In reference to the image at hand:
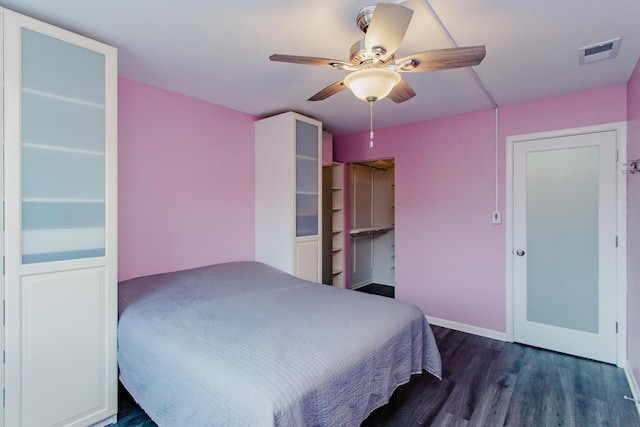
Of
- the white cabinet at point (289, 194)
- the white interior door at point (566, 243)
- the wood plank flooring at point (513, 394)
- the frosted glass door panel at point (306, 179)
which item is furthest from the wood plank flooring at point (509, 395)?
the frosted glass door panel at point (306, 179)

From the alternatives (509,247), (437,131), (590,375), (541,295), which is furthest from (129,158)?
(590,375)

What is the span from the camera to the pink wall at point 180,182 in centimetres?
257

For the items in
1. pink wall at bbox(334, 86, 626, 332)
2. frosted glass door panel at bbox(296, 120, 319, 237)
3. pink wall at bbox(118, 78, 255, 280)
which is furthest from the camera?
frosted glass door panel at bbox(296, 120, 319, 237)

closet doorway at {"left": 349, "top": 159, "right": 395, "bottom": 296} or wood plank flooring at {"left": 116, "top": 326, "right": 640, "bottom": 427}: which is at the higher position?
closet doorway at {"left": 349, "top": 159, "right": 395, "bottom": 296}

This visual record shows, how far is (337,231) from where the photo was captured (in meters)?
4.70

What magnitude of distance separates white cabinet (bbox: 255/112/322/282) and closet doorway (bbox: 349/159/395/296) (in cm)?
142

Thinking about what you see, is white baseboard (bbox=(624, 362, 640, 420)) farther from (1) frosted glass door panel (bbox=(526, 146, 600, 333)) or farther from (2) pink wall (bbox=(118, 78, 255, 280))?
(2) pink wall (bbox=(118, 78, 255, 280))

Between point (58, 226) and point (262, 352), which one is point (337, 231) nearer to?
point (262, 352)

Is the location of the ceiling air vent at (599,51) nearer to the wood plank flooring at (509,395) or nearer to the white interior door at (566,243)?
the white interior door at (566,243)

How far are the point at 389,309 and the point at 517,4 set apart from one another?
73.2 inches

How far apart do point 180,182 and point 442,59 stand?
7.85 feet

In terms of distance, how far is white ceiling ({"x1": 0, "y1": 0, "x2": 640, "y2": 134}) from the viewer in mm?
1621

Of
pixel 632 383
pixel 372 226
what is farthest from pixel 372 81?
pixel 372 226

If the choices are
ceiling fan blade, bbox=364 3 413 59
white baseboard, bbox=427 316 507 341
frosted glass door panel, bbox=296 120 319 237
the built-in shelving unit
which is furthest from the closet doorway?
ceiling fan blade, bbox=364 3 413 59
